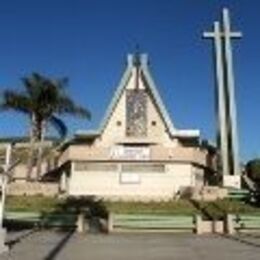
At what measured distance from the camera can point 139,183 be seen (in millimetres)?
48656

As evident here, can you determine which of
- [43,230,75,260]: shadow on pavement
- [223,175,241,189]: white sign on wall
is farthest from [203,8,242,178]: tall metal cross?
[43,230,75,260]: shadow on pavement

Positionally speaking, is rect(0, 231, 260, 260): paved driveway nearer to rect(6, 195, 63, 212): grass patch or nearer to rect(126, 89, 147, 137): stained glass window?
rect(6, 195, 63, 212): grass patch

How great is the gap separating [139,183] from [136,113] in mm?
6095

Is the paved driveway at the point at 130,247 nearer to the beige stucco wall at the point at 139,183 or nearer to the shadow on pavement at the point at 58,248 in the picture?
the shadow on pavement at the point at 58,248

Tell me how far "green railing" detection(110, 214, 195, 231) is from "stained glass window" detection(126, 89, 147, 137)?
21.3 m

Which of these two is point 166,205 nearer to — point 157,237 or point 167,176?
point 167,176

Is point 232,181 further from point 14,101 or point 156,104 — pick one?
point 14,101

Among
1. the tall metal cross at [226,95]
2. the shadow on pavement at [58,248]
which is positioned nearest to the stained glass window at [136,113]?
the tall metal cross at [226,95]

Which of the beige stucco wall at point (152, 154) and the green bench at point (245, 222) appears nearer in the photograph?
the green bench at point (245, 222)

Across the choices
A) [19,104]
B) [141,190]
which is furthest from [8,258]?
[19,104]

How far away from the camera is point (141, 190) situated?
4859cm

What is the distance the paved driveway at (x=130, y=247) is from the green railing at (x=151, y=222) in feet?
6.34

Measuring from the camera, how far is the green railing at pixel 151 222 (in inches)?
1171

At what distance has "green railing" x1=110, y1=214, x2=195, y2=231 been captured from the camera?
97.6ft
